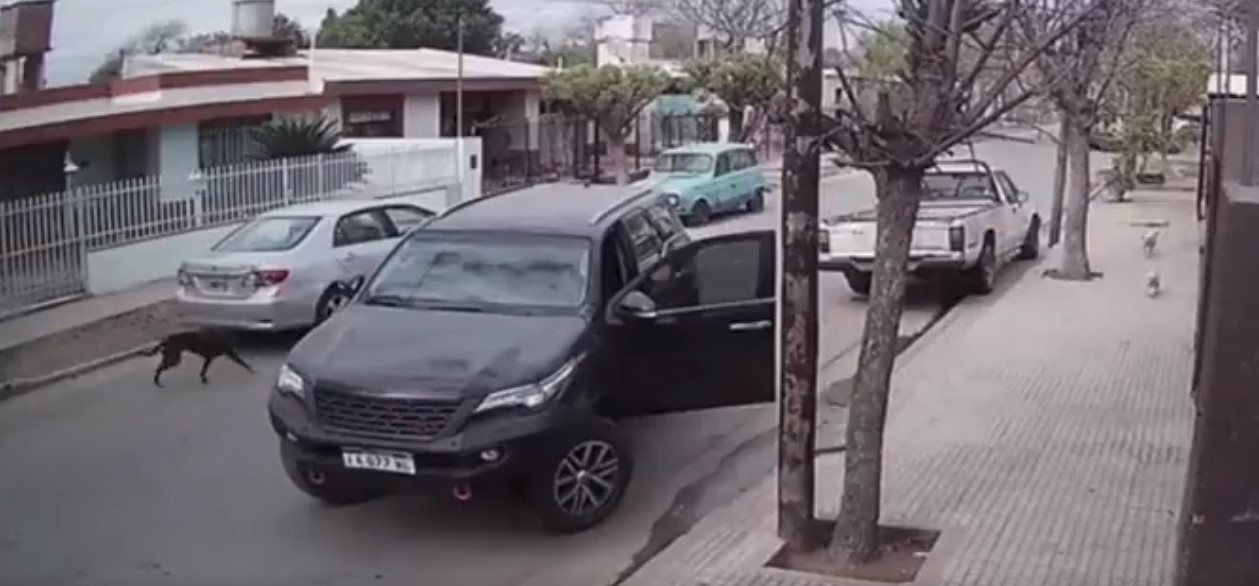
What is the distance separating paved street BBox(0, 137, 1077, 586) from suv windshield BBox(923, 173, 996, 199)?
27.0ft

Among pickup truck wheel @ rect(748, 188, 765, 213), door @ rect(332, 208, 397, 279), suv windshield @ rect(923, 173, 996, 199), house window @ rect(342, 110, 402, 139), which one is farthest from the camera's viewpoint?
house window @ rect(342, 110, 402, 139)

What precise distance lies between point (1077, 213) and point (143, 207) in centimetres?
1107

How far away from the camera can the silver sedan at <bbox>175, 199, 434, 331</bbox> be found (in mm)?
14258

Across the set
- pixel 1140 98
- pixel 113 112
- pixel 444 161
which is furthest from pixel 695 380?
pixel 1140 98

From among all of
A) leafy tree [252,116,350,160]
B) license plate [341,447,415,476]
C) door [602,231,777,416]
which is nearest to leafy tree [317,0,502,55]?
leafy tree [252,116,350,160]

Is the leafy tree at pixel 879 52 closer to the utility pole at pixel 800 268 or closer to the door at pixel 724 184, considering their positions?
the utility pole at pixel 800 268

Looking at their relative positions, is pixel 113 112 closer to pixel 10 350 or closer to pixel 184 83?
pixel 184 83

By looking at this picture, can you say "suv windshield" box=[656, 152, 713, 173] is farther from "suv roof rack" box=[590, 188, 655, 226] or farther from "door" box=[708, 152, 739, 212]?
"suv roof rack" box=[590, 188, 655, 226]

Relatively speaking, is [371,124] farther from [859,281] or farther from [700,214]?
[859,281]

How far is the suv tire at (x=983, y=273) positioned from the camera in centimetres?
1778

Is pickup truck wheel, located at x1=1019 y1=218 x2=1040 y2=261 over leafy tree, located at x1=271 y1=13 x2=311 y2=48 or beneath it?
beneath

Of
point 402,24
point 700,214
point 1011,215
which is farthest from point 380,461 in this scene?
point 402,24

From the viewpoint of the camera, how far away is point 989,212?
59.3 ft

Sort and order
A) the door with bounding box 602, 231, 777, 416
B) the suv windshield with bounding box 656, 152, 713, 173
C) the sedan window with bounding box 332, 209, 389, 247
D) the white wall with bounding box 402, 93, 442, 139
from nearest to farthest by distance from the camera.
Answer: the door with bounding box 602, 231, 777, 416, the sedan window with bounding box 332, 209, 389, 247, the suv windshield with bounding box 656, 152, 713, 173, the white wall with bounding box 402, 93, 442, 139
